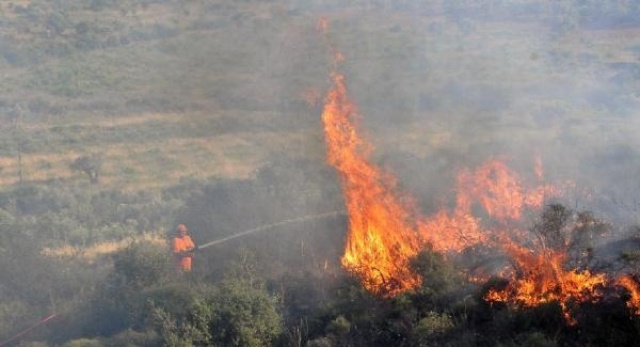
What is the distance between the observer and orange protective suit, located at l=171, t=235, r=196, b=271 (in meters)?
21.7

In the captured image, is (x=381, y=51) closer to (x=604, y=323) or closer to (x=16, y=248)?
(x=16, y=248)

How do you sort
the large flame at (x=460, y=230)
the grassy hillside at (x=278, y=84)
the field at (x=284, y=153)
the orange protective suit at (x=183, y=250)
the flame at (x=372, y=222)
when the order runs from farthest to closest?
the grassy hillside at (x=278, y=84) → the orange protective suit at (x=183, y=250) → the flame at (x=372, y=222) → the field at (x=284, y=153) → the large flame at (x=460, y=230)

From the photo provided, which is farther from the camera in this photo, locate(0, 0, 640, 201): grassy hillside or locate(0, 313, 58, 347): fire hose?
locate(0, 0, 640, 201): grassy hillside

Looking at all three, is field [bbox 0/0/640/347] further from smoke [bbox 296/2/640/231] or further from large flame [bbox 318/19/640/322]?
large flame [bbox 318/19/640/322]

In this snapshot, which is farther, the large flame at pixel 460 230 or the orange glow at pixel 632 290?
the large flame at pixel 460 230

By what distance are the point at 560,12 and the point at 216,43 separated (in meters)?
24.7

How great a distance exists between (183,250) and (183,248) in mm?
335

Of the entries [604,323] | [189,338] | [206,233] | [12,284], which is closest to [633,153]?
[604,323]

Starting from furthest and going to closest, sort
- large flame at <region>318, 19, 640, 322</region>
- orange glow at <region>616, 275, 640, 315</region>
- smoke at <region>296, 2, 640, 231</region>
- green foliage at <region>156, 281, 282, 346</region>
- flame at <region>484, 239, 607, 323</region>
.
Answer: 1. smoke at <region>296, 2, 640, 231</region>
2. green foliage at <region>156, 281, 282, 346</region>
3. large flame at <region>318, 19, 640, 322</region>
4. flame at <region>484, 239, 607, 323</region>
5. orange glow at <region>616, 275, 640, 315</region>

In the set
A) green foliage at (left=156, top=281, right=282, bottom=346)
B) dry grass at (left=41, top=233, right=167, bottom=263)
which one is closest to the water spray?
dry grass at (left=41, top=233, right=167, bottom=263)

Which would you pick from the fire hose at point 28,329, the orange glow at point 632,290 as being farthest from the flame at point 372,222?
the fire hose at point 28,329

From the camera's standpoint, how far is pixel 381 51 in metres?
46.1

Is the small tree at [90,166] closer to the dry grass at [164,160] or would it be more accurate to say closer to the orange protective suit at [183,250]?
the dry grass at [164,160]

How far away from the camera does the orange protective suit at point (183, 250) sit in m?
21.7
